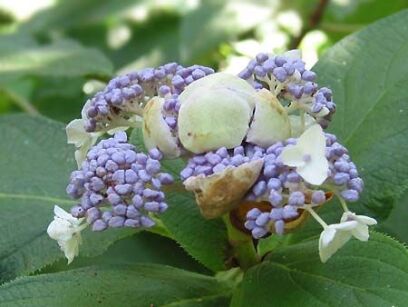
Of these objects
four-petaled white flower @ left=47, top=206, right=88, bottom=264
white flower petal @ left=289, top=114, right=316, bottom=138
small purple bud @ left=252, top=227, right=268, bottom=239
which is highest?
white flower petal @ left=289, top=114, right=316, bottom=138

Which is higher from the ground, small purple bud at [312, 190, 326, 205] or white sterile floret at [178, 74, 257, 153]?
white sterile floret at [178, 74, 257, 153]

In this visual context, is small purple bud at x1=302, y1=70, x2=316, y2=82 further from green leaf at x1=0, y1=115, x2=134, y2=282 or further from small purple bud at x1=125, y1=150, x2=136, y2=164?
green leaf at x1=0, y1=115, x2=134, y2=282

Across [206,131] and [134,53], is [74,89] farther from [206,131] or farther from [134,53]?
[206,131]

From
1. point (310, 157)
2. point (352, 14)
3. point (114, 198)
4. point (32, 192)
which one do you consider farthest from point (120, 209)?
point (352, 14)

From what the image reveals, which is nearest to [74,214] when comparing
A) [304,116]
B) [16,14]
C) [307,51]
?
[304,116]

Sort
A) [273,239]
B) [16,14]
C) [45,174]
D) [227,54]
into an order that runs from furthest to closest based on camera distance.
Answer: [16,14]
[227,54]
[45,174]
[273,239]

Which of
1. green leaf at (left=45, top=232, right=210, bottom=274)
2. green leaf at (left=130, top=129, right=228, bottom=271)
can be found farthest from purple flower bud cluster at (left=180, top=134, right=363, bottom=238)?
green leaf at (left=45, top=232, right=210, bottom=274)
